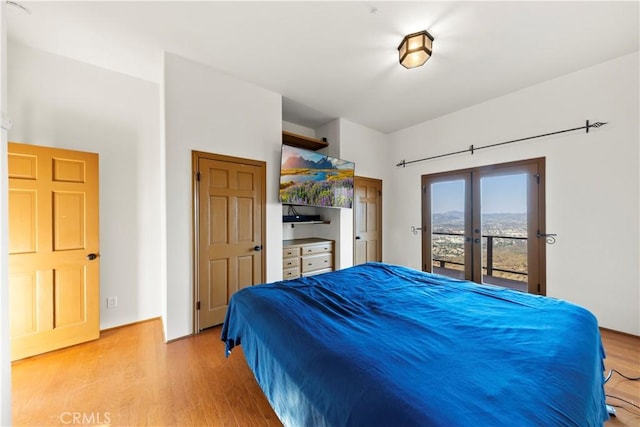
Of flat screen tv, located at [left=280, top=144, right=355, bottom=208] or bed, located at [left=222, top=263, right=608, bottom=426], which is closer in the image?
bed, located at [left=222, top=263, right=608, bottom=426]

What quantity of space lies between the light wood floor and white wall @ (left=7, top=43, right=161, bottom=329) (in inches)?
25.0

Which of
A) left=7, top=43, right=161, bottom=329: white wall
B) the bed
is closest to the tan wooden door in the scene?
left=7, top=43, right=161, bottom=329: white wall

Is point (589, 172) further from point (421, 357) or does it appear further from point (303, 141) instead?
point (303, 141)

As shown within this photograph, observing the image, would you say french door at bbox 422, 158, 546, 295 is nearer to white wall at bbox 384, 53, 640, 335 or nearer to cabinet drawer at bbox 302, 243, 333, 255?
white wall at bbox 384, 53, 640, 335

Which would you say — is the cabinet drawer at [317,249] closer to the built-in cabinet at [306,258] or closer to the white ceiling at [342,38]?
the built-in cabinet at [306,258]

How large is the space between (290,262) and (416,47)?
295 cm

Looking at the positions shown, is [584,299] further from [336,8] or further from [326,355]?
[336,8]

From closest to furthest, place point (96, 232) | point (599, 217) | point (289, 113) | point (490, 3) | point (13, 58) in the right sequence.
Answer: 1. point (490, 3)
2. point (13, 58)
3. point (96, 232)
4. point (599, 217)
5. point (289, 113)

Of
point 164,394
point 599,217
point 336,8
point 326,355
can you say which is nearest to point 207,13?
point 336,8

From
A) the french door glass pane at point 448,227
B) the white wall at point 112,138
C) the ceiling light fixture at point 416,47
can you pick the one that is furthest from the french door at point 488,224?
the white wall at point 112,138

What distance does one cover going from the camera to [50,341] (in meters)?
2.22

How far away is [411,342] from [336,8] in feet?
7.93

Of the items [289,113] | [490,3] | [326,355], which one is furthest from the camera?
[289,113]

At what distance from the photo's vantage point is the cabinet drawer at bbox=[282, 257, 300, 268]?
3447 millimetres
